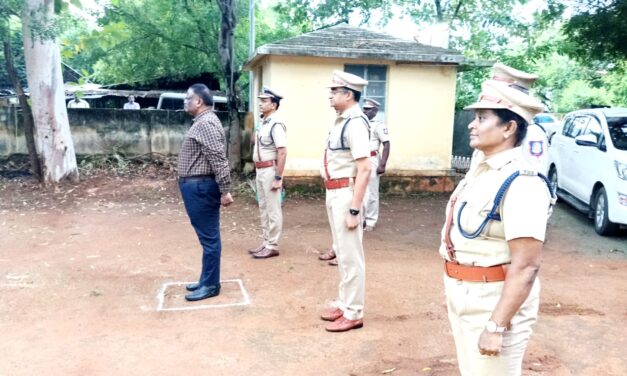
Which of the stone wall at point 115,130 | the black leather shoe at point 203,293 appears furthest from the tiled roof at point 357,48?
the black leather shoe at point 203,293

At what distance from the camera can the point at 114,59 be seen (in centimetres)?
2016

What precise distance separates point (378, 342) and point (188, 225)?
447cm

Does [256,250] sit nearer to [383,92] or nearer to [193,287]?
[193,287]

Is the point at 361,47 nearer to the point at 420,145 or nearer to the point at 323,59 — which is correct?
the point at 323,59

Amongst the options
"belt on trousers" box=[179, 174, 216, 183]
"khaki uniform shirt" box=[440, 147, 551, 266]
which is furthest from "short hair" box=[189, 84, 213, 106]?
"khaki uniform shirt" box=[440, 147, 551, 266]

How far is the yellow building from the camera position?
9.84 m

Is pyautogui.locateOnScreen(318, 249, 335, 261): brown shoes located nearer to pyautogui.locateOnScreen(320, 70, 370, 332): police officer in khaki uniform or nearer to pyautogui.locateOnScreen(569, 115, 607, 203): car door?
pyautogui.locateOnScreen(320, 70, 370, 332): police officer in khaki uniform

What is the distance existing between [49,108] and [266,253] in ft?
19.0

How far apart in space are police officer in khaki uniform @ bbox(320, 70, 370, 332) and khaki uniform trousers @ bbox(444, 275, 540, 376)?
1.84 metres

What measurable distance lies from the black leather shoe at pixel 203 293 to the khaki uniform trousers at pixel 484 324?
10.0ft

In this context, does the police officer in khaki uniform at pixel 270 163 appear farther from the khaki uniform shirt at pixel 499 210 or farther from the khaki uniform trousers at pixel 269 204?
the khaki uniform shirt at pixel 499 210

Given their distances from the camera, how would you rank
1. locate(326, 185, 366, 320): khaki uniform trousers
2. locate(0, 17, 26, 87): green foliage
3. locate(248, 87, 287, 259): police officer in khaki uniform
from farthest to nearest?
locate(0, 17, 26, 87): green foliage → locate(248, 87, 287, 259): police officer in khaki uniform → locate(326, 185, 366, 320): khaki uniform trousers

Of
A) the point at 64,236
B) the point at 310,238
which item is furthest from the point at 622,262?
the point at 64,236

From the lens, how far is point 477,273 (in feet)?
7.22
